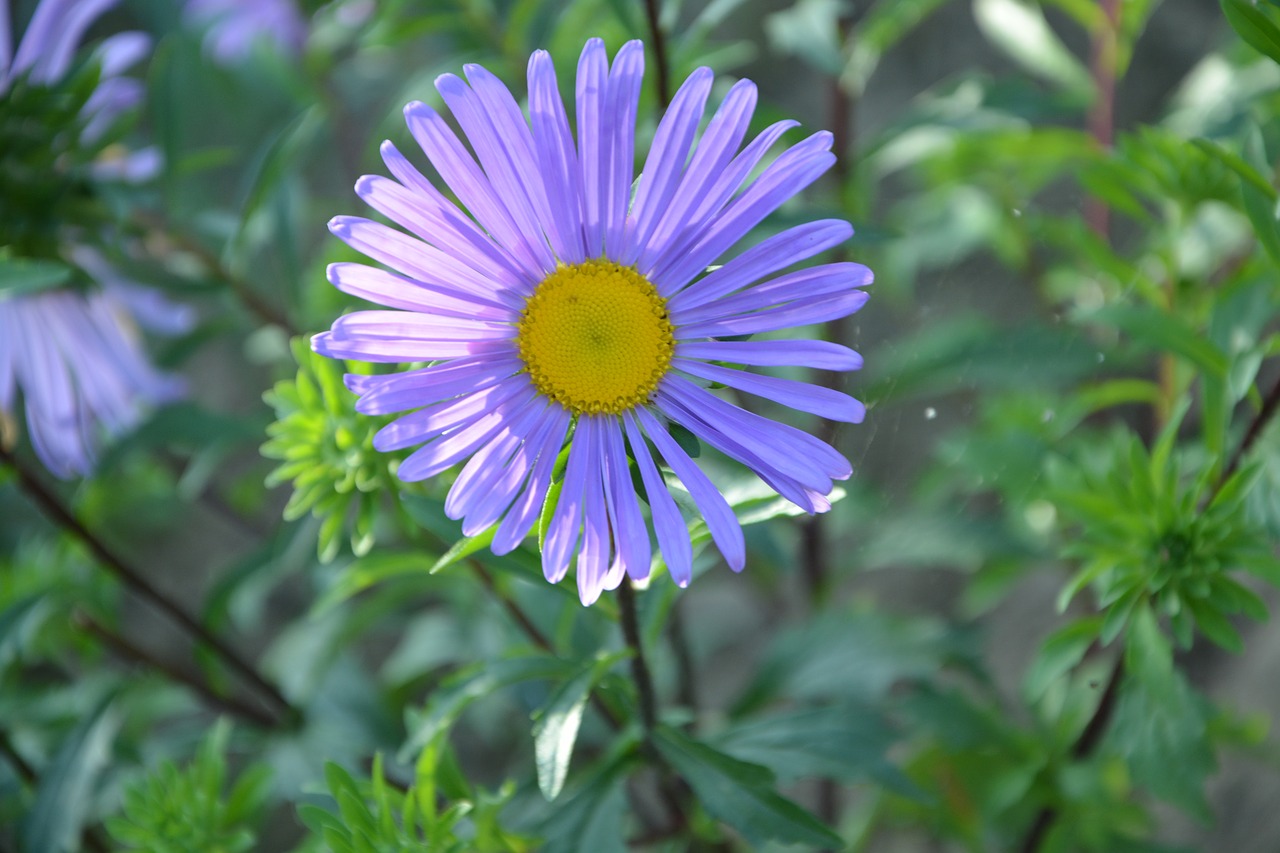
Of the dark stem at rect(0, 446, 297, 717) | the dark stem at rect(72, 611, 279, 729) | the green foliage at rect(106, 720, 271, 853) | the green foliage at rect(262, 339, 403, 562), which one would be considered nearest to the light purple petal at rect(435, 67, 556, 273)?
the green foliage at rect(262, 339, 403, 562)

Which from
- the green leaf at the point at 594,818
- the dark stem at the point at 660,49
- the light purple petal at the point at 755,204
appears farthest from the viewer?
the dark stem at the point at 660,49

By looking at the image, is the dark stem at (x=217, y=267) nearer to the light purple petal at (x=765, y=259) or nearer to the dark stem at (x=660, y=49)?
the dark stem at (x=660, y=49)

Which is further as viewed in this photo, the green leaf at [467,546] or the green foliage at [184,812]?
the green foliage at [184,812]

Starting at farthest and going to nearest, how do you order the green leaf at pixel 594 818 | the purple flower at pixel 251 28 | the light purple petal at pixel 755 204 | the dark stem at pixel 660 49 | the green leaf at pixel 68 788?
the purple flower at pixel 251 28, the green leaf at pixel 68 788, the dark stem at pixel 660 49, the green leaf at pixel 594 818, the light purple petal at pixel 755 204

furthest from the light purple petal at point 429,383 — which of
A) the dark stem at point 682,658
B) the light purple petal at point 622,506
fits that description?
the dark stem at point 682,658

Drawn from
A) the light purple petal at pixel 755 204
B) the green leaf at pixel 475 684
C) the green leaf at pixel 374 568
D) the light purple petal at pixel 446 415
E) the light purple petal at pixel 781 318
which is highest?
the light purple petal at pixel 755 204

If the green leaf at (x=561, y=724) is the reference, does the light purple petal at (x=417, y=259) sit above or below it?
above

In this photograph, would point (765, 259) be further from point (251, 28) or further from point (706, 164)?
point (251, 28)
